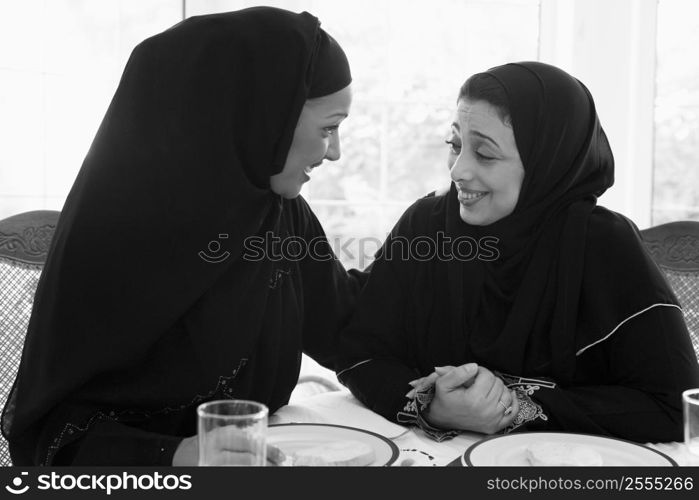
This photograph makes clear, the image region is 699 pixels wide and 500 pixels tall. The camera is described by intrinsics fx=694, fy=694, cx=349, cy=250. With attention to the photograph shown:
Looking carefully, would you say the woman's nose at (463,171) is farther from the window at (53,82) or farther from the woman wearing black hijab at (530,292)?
the window at (53,82)

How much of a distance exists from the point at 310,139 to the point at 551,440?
67 centimetres

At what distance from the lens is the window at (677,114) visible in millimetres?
2785

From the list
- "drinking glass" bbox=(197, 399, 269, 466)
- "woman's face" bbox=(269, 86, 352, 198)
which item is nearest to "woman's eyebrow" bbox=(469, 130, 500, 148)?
"woman's face" bbox=(269, 86, 352, 198)

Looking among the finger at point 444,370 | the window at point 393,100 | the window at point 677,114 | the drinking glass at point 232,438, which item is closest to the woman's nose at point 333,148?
the finger at point 444,370

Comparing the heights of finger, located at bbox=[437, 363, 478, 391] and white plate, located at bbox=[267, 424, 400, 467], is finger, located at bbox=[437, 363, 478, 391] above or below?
above

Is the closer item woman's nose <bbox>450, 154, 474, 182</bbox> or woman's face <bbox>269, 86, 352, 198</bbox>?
woman's face <bbox>269, 86, 352, 198</bbox>

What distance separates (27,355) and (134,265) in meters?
0.23

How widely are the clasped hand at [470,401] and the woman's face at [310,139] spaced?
448 mm

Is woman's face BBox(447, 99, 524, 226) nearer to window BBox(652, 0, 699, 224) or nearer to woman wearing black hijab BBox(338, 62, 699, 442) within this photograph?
woman wearing black hijab BBox(338, 62, 699, 442)

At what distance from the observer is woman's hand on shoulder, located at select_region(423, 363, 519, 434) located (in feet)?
3.85

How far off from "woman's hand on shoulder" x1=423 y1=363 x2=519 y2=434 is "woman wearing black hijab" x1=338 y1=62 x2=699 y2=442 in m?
0.02

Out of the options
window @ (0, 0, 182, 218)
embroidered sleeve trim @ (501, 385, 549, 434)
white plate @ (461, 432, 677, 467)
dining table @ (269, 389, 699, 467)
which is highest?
window @ (0, 0, 182, 218)

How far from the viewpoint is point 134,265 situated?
44.8 inches
